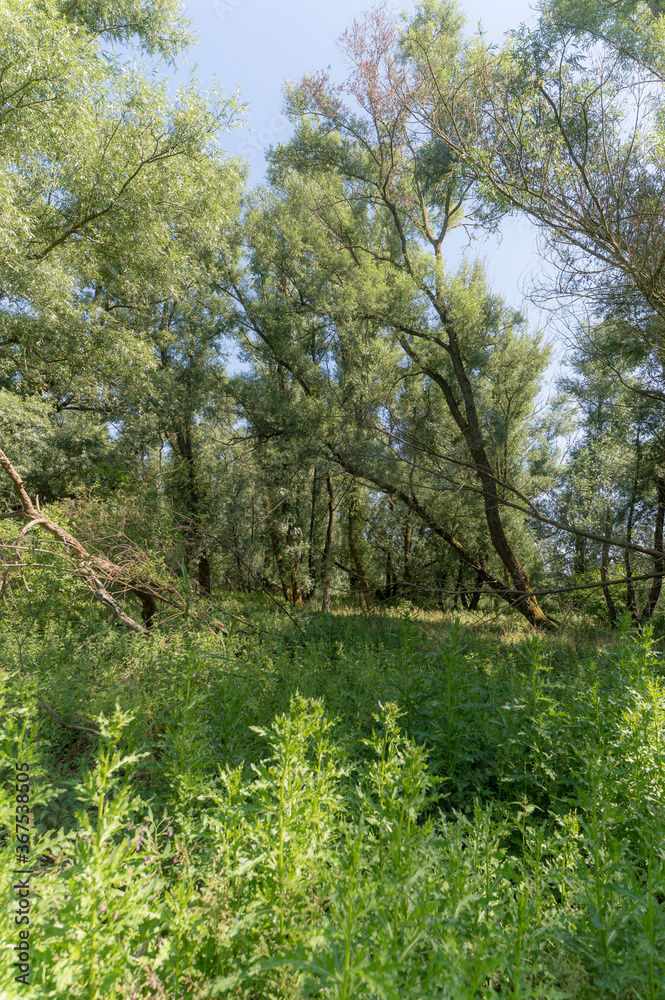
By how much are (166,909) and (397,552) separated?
1779 centimetres

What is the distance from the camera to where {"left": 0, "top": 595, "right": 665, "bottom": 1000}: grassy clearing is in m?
1.25

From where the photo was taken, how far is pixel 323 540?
17.0m

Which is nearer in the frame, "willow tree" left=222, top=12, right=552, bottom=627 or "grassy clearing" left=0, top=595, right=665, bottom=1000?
"grassy clearing" left=0, top=595, right=665, bottom=1000

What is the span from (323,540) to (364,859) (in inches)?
602

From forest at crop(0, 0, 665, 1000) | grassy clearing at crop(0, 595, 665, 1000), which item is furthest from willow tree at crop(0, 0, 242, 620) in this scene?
grassy clearing at crop(0, 595, 665, 1000)

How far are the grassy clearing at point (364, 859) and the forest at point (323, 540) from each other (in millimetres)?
22

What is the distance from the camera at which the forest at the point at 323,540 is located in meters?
1.48

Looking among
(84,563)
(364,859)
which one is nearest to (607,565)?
(84,563)

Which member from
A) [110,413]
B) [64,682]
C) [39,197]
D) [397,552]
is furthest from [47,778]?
[397,552]

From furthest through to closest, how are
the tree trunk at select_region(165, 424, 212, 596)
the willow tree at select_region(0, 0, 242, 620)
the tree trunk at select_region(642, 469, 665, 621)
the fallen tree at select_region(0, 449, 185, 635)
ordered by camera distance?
the tree trunk at select_region(165, 424, 212, 596), the tree trunk at select_region(642, 469, 665, 621), the willow tree at select_region(0, 0, 242, 620), the fallen tree at select_region(0, 449, 185, 635)

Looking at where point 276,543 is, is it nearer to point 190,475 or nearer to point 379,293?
point 190,475

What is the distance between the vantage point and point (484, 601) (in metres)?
19.4

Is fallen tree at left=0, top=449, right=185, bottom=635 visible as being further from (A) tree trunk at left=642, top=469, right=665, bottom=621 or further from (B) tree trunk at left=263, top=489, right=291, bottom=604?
(A) tree trunk at left=642, top=469, right=665, bottom=621

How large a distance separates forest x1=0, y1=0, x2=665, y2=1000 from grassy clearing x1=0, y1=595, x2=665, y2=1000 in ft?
0.07
